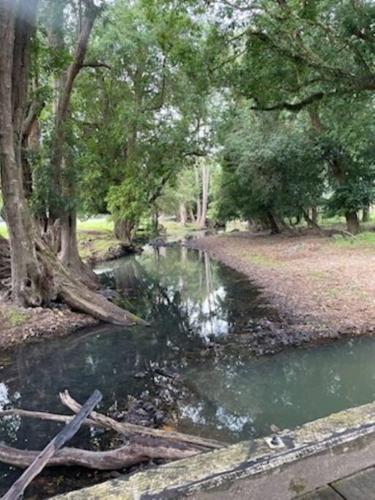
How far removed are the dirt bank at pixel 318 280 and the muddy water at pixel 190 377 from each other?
63cm

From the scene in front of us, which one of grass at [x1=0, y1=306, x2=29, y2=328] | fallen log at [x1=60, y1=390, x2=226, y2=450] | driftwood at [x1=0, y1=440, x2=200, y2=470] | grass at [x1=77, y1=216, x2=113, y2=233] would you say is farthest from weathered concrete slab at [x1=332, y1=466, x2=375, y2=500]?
grass at [x1=77, y1=216, x2=113, y2=233]

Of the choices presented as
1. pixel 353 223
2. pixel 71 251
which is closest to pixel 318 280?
pixel 71 251

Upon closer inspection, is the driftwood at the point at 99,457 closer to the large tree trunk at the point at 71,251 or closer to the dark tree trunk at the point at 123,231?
the large tree trunk at the point at 71,251

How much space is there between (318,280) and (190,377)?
560cm

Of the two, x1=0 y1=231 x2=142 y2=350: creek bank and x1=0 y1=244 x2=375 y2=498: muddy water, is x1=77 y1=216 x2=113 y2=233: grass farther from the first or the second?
x1=0 y1=244 x2=375 y2=498: muddy water

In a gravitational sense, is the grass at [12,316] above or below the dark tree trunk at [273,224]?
below

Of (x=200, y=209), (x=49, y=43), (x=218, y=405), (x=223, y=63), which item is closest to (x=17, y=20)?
(x=49, y=43)

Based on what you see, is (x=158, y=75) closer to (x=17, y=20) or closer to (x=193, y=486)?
(x=17, y=20)

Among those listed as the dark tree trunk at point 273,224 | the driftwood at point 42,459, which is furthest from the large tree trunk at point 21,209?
the dark tree trunk at point 273,224

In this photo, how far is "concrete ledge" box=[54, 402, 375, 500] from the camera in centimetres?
152

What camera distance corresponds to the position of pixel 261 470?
1.55 metres

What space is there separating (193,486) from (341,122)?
10.6 m

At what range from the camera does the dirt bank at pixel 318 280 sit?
7066mm

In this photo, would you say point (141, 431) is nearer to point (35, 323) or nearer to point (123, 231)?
point (35, 323)
